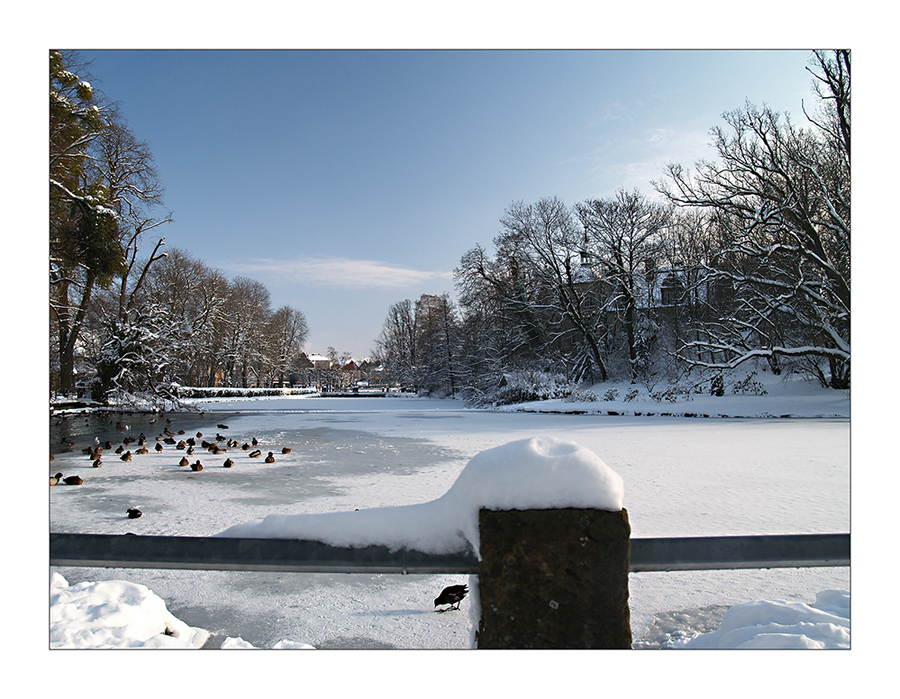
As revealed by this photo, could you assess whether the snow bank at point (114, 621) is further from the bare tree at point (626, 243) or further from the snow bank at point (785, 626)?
the bare tree at point (626, 243)

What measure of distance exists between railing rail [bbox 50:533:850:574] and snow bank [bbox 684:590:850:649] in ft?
2.63

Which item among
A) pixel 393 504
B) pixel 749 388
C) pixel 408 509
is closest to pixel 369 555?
pixel 408 509

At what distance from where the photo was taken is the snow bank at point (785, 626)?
1913mm

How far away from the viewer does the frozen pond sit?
2633 millimetres

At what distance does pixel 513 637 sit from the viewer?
126 cm

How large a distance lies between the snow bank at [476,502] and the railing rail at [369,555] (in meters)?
0.03

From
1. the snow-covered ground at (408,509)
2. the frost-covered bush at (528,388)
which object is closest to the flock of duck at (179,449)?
the snow-covered ground at (408,509)

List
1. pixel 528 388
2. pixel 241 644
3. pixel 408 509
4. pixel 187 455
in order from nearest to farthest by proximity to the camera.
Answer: pixel 408 509, pixel 241 644, pixel 187 455, pixel 528 388

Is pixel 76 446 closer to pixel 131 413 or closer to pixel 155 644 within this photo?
pixel 155 644

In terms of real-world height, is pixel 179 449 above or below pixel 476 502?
below

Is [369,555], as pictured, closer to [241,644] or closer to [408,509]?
[408,509]

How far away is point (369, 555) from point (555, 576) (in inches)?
18.4

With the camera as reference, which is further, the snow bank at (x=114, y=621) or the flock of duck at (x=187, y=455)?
the flock of duck at (x=187, y=455)

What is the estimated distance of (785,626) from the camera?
2082 millimetres
